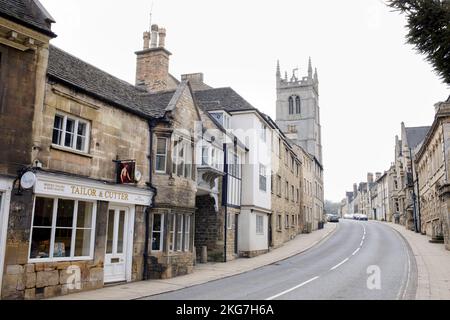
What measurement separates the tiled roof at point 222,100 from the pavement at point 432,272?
45.2 ft

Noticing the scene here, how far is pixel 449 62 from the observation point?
225 inches

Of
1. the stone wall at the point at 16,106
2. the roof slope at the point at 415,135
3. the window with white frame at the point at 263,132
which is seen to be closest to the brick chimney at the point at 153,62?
the stone wall at the point at 16,106

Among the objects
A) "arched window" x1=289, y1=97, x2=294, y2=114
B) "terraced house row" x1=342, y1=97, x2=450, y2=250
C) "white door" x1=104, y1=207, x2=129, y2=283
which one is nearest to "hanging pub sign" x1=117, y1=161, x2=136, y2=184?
"white door" x1=104, y1=207, x2=129, y2=283

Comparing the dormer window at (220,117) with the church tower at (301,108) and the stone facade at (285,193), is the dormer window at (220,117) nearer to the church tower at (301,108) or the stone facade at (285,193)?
the stone facade at (285,193)

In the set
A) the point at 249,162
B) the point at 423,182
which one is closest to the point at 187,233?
the point at 249,162

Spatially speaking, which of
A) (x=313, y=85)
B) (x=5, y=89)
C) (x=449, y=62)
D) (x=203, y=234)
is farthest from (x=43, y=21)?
(x=313, y=85)

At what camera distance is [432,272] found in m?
17.0

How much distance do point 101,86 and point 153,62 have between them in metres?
6.09

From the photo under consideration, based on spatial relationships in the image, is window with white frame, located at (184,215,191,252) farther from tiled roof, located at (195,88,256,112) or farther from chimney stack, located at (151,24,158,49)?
tiled roof, located at (195,88,256,112)

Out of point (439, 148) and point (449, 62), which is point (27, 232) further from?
point (439, 148)

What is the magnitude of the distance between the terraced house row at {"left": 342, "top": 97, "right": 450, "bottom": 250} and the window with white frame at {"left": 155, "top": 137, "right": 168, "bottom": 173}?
1185cm

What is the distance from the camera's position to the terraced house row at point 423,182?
89.7 ft

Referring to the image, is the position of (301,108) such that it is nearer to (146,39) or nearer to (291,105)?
(291,105)

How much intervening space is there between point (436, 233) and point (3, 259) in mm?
32164
